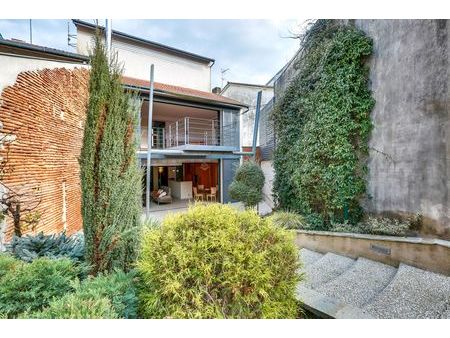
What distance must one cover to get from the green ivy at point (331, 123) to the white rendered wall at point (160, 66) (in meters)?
9.29

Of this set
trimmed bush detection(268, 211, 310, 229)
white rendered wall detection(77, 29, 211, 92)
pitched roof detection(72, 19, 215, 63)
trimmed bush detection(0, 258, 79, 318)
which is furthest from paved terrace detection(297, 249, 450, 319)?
pitched roof detection(72, 19, 215, 63)

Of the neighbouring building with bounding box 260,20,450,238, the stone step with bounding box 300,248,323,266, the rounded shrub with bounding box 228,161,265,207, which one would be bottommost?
the stone step with bounding box 300,248,323,266

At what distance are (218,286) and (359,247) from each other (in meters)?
3.52

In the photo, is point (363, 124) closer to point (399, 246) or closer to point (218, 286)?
point (399, 246)

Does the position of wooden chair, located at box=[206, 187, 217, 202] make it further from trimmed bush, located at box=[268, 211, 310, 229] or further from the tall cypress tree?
the tall cypress tree

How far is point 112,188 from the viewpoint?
110 inches

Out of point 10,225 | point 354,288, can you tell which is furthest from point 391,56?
point 10,225

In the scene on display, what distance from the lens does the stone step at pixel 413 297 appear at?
2.50 metres

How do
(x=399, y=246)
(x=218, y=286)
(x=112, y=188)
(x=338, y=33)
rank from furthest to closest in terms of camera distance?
(x=338, y=33)
(x=399, y=246)
(x=112, y=188)
(x=218, y=286)

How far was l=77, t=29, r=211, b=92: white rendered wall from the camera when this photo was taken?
40.2ft

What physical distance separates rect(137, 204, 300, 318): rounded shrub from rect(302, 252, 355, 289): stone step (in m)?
1.62

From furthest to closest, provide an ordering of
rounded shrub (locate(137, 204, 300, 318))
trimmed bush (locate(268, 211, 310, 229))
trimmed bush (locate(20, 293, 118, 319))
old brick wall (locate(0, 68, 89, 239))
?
trimmed bush (locate(268, 211, 310, 229)), old brick wall (locate(0, 68, 89, 239)), rounded shrub (locate(137, 204, 300, 318)), trimmed bush (locate(20, 293, 118, 319))

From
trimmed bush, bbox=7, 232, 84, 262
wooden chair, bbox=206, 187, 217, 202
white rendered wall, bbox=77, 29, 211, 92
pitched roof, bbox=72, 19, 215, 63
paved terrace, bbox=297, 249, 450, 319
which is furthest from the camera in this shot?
wooden chair, bbox=206, 187, 217, 202

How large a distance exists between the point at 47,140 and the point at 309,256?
261 inches
